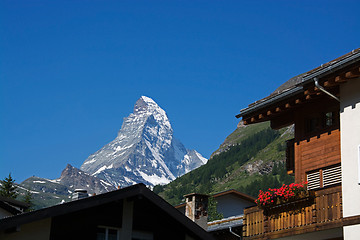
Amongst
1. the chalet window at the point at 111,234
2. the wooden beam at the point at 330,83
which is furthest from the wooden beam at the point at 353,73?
the chalet window at the point at 111,234

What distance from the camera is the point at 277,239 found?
2291 centimetres

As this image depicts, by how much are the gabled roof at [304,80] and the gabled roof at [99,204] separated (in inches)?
242

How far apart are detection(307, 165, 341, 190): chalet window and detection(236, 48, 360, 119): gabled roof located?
296 centimetres

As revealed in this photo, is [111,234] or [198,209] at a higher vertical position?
[198,209]

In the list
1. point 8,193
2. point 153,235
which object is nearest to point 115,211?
point 153,235

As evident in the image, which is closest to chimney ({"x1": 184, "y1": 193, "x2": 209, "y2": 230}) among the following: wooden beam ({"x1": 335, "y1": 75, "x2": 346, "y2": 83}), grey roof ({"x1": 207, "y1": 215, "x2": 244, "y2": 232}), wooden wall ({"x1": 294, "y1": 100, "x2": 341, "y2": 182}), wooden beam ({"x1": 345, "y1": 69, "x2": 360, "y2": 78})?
grey roof ({"x1": 207, "y1": 215, "x2": 244, "y2": 232})

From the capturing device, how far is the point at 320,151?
2266cm

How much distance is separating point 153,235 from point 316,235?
5.89m

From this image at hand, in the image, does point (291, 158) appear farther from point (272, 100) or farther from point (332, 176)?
point (332, 176)

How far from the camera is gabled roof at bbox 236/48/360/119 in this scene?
19702mm

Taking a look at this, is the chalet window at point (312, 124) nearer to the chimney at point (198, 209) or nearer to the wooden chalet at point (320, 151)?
the wooden chalet at point (320, 151)

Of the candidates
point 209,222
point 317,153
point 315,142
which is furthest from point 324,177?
point 209,222

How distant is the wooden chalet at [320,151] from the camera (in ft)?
64.6

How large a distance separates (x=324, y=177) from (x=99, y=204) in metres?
8.54
